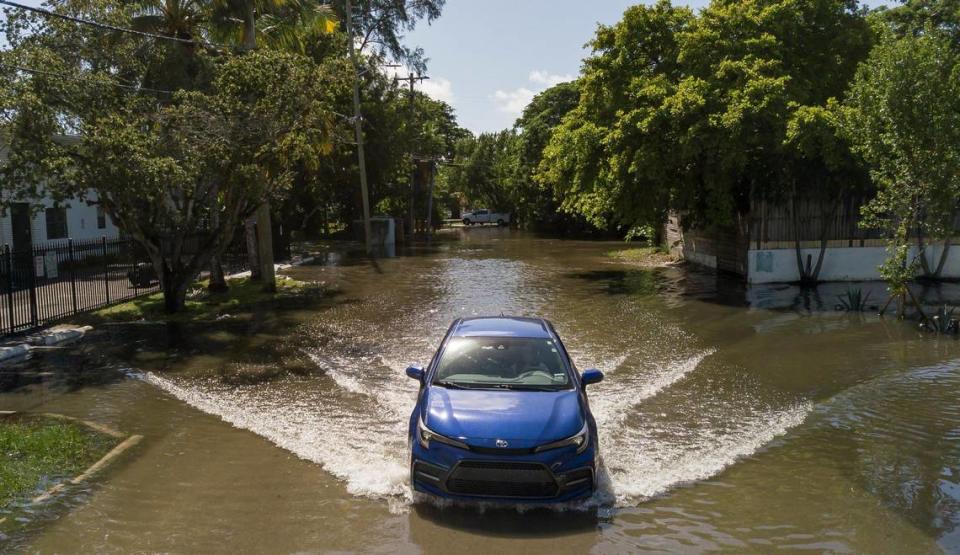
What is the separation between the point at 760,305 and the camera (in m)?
18.9

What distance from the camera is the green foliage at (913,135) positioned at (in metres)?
14.7

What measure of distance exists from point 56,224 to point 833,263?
28949 millimetres

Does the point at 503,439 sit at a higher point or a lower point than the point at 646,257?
lower

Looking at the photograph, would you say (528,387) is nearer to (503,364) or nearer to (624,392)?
(503,364)

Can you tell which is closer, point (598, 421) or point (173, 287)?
point (598, 421)

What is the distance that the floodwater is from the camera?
240 inches

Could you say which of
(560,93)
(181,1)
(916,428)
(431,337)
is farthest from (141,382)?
(560,93)

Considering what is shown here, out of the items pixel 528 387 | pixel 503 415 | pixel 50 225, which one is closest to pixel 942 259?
pixel 528 387

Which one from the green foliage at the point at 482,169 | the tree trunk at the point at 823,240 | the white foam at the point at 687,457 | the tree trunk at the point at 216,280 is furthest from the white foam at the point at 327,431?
the green foliage at the point at 482,169

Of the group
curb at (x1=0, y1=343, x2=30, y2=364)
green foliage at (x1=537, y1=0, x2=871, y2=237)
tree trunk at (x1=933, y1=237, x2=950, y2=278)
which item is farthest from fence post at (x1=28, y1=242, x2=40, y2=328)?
tree trunk at (x1=933, y1=237, x2=950, y2=278)

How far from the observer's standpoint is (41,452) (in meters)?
7.81

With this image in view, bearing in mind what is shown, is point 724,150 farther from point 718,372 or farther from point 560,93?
point 560,93

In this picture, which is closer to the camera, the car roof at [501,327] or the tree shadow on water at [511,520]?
the tree shadow on water at [511,520]

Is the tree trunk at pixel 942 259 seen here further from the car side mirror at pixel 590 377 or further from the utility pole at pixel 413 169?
the utility pole at pixel 413 169
